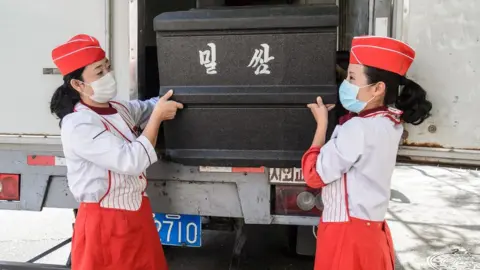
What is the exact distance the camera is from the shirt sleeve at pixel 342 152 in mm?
1642

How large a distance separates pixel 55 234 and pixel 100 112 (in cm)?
325

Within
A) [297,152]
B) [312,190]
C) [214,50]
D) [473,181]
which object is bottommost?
[473,181]

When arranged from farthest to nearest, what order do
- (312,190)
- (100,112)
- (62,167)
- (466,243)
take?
(466,243)
(62,167)
(312,190)
(100,112)

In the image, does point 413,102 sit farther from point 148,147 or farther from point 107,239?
point 107,239

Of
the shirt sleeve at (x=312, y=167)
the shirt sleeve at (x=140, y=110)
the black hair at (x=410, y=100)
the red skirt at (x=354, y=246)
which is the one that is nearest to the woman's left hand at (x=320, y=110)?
the shirt sleeve at (x=312, y=167)

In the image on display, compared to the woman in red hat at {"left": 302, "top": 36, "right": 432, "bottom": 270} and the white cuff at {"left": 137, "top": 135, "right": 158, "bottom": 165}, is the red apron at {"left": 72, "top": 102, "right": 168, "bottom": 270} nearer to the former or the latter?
the white cuff at {"left": 137, "top": 135, "right": 158, "bottom": 165}

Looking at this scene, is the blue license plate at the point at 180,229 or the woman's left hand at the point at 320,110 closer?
the woman's left hand at the point at 320,110

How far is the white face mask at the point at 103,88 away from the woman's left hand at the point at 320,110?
75cm

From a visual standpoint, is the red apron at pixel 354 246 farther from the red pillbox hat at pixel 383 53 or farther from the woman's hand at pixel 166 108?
the woman's hand at pixel 166 108

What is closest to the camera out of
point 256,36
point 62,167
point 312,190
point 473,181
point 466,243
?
point 256,36

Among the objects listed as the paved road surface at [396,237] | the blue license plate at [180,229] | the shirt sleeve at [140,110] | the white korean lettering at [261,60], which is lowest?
the paved road surface at [396,237]

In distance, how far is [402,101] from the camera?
1.82m

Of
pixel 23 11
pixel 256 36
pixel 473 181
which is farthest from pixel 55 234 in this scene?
pixel 473 181

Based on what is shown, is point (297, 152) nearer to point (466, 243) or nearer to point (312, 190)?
point (312, 190)
